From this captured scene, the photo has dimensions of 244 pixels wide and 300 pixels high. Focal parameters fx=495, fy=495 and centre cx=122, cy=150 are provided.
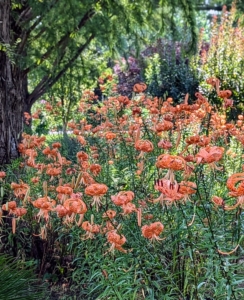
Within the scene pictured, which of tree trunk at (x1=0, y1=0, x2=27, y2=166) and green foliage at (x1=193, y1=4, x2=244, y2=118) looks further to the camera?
green foliage at (x1=193, y1=4, x2=244, y2=118)

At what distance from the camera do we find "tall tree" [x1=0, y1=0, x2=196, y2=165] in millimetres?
4156

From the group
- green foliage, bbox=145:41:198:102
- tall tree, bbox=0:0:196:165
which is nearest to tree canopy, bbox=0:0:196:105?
tall tree, bbox=0:0:196:165

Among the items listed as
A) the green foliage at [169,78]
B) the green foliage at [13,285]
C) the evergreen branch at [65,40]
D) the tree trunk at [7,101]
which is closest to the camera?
the green foliage at [13,285]

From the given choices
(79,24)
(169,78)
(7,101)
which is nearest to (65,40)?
(79,24)

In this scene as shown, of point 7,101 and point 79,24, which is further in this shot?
point 79,24

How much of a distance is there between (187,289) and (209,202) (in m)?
0.47

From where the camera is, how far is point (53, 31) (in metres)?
4.88

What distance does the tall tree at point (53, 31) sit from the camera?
4.16 metres

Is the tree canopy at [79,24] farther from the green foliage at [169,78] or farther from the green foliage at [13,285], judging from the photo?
the green foliage at [169,78]

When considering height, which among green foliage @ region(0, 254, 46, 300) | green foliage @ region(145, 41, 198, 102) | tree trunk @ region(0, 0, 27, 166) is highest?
green foliage @ region(145, 41, 198, 102)

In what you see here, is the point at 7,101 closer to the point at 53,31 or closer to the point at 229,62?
the point at 53,31

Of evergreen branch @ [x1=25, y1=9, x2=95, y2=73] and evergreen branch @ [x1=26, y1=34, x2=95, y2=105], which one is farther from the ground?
evergreen branch @ [x1=25, y1=9, x2=95, y2=73]

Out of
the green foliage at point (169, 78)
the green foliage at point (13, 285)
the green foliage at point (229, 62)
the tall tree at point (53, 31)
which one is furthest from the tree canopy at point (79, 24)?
the green foliage at point (169, 78)

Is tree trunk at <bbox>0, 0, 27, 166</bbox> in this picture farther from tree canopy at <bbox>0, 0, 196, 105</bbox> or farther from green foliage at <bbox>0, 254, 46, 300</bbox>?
green foliage at <bbox>0, 254, 46, 300</bbox>
